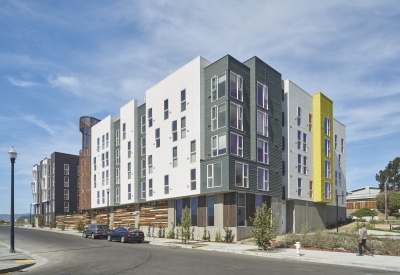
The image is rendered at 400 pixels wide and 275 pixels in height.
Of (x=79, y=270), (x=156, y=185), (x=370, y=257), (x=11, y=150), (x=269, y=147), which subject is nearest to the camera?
(x=79, y=270)

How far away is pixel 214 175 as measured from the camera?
33.8 m

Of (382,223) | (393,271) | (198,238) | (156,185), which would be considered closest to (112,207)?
(156,185)

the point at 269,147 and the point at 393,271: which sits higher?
the point at 269,147

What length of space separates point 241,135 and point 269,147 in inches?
174

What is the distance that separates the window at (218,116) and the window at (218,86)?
0.93 m

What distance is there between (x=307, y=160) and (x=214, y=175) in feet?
50.5

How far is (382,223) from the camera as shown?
5081 centimetres

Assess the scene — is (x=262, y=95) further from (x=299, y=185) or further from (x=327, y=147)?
(x=327, y=147)

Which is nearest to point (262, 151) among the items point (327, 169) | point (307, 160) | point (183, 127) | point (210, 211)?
point (210, 211)

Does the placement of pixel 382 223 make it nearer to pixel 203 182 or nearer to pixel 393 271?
pixel 203 182

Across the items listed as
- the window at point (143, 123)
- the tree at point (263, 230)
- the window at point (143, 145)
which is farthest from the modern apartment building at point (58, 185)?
the tree at point (263, 230)

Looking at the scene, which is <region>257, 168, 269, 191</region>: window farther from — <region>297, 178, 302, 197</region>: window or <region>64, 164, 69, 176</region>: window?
<region>64, 164, 69, 176</region>: window

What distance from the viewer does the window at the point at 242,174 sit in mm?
33312

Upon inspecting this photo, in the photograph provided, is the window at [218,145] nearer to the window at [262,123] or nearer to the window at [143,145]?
the window at [262,123]
